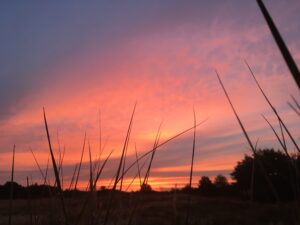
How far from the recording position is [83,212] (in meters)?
1.32

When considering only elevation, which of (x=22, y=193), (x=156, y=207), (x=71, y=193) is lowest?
(x=71, y=193)

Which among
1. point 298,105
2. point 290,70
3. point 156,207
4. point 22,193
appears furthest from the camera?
point 156,207

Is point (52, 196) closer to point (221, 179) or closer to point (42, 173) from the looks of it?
point (42, 173)

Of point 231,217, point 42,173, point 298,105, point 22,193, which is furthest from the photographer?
point 231,217

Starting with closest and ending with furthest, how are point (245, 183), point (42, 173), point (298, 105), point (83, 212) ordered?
point (83, 212) < point (298, 105) < point (42, 173) < point (245, 183)

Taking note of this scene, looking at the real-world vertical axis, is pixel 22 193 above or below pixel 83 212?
above

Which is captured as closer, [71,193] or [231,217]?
[71,193]

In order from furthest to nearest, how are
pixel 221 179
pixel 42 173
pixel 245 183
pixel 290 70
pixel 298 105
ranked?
pixel 221 179 → pixel 245 183 → pixel 42 173 → pixel 298 105 → pixel 290 70

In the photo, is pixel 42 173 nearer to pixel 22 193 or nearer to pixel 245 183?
pixel 22 193

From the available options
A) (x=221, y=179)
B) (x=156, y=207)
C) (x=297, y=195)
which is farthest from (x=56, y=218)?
(x=221, y=179)

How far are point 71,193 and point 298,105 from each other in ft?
4.59

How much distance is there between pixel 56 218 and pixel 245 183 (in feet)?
135

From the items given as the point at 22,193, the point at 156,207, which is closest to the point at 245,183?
the point at 156,207

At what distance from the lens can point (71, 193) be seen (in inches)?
95.5
